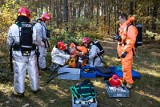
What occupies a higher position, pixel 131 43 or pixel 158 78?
pixel 131 43

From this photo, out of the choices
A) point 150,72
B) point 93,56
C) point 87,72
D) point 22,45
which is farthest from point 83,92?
point 150,72

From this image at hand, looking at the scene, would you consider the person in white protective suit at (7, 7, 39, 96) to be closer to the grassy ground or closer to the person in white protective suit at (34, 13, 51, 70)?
the grassy ground

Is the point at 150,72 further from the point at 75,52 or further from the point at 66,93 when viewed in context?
the point at 66,93

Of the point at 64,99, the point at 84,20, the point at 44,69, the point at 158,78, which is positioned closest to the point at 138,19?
the point at 84,20

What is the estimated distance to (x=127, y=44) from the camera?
24.2 feet

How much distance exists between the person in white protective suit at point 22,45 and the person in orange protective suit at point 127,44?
2.54m

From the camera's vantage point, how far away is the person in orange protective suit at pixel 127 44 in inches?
289

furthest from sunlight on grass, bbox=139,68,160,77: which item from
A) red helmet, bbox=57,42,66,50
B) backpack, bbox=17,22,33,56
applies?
backpack, bbox=17,22,33,56

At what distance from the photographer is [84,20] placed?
18.8 m

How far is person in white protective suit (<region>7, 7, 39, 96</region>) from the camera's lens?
21.9ft

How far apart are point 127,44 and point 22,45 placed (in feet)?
9.50

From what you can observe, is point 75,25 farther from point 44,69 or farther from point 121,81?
point 121,81

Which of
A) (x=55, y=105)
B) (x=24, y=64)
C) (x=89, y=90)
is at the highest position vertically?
(x=24, y=64)

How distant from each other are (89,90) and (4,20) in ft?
24.5
